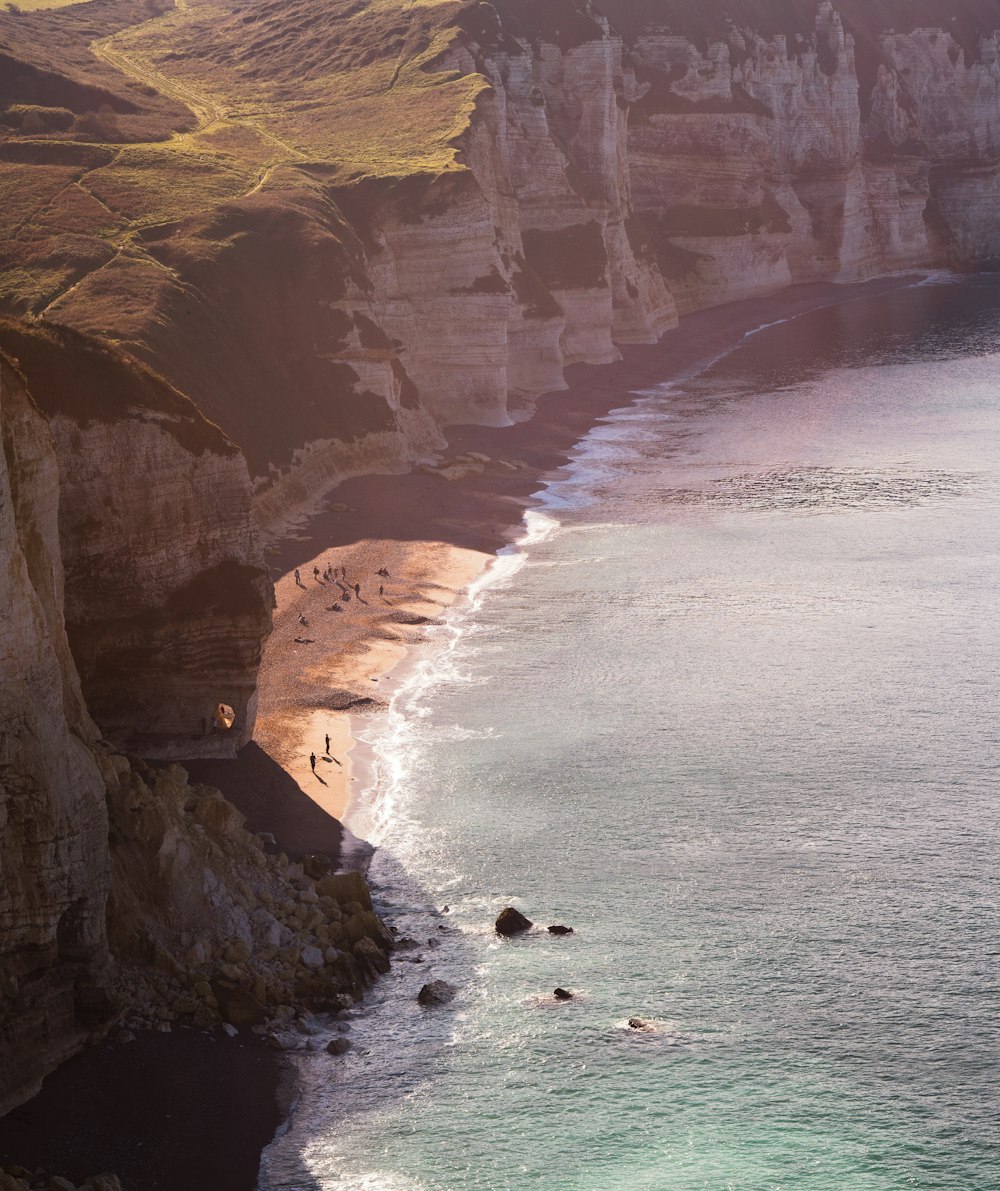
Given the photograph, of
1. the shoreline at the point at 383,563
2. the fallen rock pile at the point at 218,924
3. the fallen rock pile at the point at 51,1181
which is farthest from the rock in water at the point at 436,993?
the fallen rock pile at the point at 51,1181

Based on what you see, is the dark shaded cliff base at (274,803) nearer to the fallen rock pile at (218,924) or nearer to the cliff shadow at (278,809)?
the cliff shadow at (278,809)

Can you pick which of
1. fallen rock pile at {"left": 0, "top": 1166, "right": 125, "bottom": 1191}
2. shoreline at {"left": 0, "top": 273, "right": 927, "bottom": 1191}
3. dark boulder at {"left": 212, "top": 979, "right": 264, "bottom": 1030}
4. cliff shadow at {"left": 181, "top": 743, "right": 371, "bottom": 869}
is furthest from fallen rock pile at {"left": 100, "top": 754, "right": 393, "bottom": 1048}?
fallen rock pile at {"left": 0, "top": 1166, "right": 125, "bottom": 1191}

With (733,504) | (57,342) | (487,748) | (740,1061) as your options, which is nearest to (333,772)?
(487,748)

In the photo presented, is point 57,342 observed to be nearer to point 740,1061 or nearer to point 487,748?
point 487,748

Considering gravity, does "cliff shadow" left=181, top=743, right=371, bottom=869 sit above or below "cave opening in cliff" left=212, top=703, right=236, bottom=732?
below

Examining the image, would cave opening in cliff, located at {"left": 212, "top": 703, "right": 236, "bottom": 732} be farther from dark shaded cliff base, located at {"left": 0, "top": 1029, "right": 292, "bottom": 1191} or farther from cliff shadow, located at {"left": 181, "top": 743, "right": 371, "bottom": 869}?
dark shaded cliff base, located at {"left": 0, "top": 1029, "right": 292, "bottom": 1191}

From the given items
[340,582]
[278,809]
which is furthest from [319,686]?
[340,582]

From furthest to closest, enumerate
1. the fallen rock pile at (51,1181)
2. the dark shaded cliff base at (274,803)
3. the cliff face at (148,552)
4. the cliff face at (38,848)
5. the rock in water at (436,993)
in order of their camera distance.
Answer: the cliff face at (148,552)
the dark shaded cliff base at (274,803)
the rock in water at (436,993)
the cliff face at (38,848)
the fallen rock pile at (51,1181)
